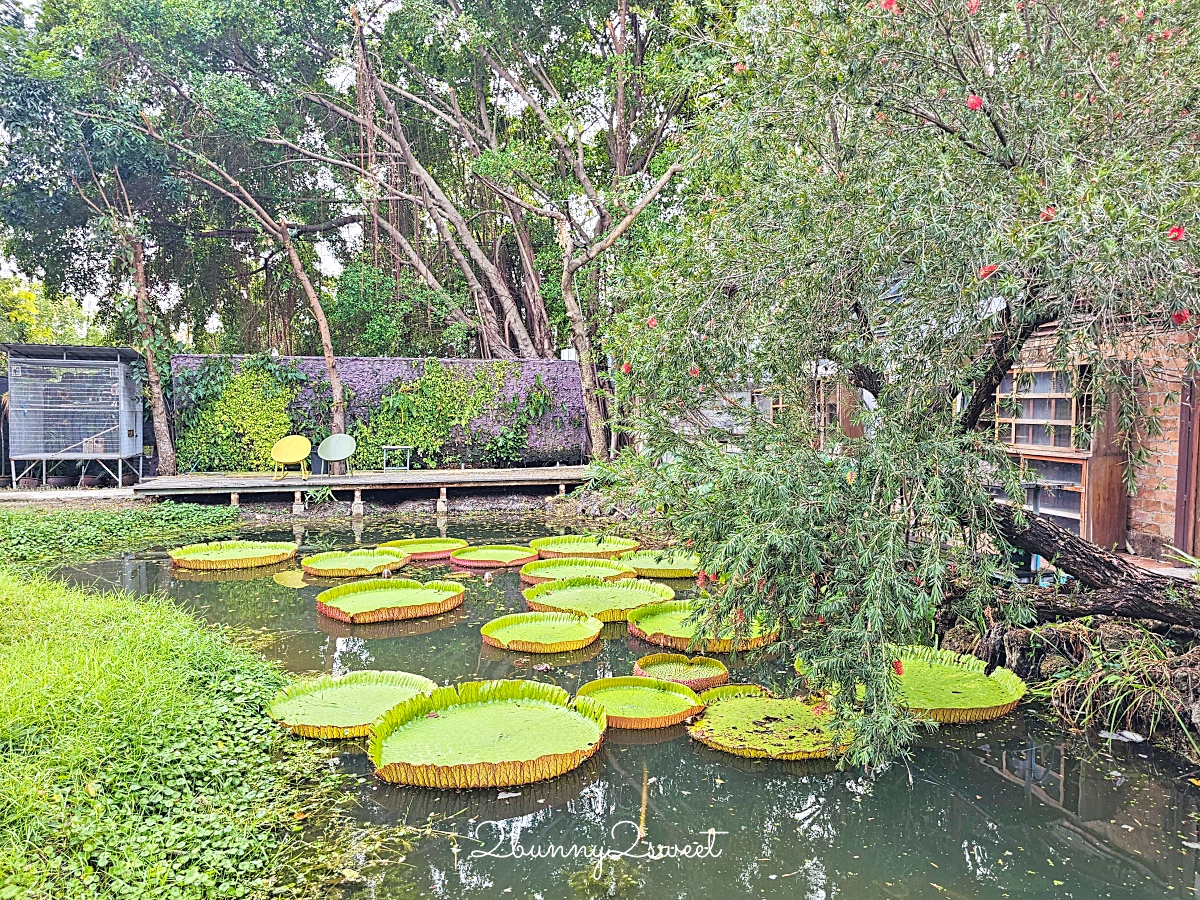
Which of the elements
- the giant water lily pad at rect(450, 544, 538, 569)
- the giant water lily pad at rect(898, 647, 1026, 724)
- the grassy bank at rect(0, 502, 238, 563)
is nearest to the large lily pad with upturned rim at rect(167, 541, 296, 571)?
the grassy bank at rect(0, 502, 238, 563)

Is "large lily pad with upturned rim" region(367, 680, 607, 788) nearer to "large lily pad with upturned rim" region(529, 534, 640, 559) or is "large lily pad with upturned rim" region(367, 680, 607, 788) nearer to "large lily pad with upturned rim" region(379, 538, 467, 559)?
"large lily pad with upturned rim" region(529, 534, 640, 559)

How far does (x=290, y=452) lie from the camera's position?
988cm

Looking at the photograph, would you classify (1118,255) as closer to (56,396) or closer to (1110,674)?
(1110,674)

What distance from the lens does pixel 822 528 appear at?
293 cm

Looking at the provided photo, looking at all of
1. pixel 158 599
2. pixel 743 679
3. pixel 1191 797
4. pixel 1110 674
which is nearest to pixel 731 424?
pixel 743 679

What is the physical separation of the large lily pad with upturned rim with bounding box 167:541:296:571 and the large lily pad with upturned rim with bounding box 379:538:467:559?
36.4 inches

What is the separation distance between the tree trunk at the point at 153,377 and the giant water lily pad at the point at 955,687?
9.93 meters

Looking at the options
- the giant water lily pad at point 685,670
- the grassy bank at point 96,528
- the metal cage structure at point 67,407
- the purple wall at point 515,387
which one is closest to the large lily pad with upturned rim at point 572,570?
the giant water lily pad at point 685,670

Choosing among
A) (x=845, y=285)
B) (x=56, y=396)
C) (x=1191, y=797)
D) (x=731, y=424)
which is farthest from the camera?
(x=56, y=396)

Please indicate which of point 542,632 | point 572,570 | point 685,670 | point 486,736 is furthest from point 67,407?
point 685,670

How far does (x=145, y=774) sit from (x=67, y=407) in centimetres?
857

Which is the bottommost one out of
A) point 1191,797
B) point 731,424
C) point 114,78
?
point 1191,797

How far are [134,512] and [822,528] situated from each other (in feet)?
26.2

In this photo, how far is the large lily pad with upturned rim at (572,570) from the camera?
6.06 meters
